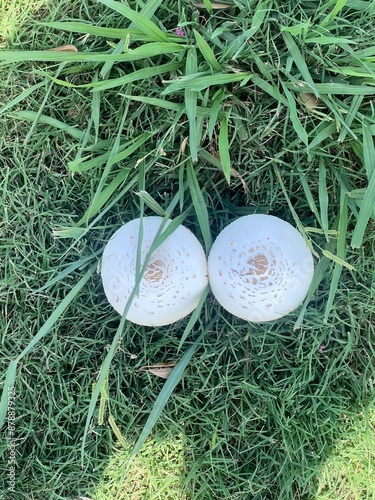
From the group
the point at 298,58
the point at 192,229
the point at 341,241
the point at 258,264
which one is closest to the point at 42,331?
the point at 192,229

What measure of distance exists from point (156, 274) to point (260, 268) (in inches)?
A: 9.9

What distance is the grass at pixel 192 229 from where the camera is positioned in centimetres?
135

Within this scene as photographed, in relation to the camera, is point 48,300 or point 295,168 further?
point 48,300

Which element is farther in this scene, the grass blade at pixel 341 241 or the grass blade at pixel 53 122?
the grass blade at pixel 53 122

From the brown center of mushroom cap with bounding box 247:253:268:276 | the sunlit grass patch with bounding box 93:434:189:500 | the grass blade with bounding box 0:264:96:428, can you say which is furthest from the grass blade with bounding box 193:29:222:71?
the sunlit grass patch with bounding box 93:434:189:500

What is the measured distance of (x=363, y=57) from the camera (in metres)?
1.30

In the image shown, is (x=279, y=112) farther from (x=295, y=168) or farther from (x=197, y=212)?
(x=197, y=212)

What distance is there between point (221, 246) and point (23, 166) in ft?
2.20

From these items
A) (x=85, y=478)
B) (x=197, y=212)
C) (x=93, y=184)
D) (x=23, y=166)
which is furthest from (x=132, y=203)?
(x=85, y=478)

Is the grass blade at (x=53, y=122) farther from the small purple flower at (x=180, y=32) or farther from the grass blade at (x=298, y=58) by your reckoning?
the grass blade at (x=298, y=58)

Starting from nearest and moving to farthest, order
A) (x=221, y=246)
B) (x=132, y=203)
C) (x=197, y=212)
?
1. (x=221, y=246)
2. (x=197, y=212)
3. (x=132, y=203)

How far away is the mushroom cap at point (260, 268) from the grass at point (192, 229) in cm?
10

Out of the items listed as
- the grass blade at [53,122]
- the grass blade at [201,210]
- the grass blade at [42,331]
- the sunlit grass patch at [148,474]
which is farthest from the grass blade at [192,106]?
the sunlit grass patch at [148,474]

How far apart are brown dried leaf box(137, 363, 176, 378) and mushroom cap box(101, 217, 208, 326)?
0.79 feet
